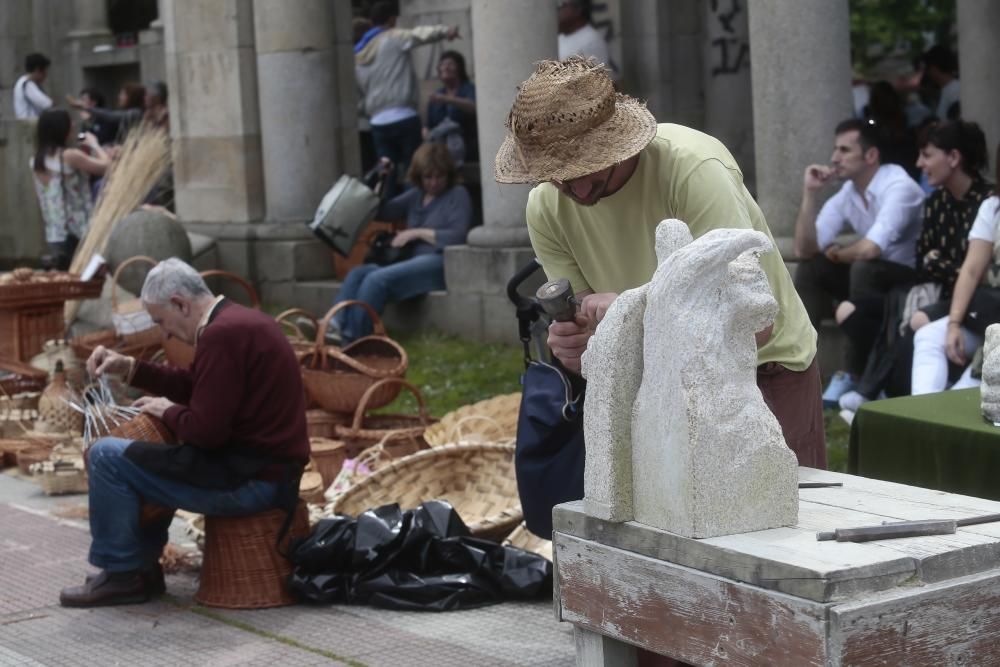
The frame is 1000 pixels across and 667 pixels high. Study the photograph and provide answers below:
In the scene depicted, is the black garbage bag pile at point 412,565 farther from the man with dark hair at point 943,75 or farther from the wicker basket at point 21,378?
the man with dark hair at point 943,75

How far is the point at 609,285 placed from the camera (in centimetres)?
421

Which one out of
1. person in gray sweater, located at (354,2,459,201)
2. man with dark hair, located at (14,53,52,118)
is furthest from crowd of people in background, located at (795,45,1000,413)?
man with dark hair, located at (14,53,52,118)

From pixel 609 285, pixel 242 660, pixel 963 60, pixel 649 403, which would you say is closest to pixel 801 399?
pixel 609 285

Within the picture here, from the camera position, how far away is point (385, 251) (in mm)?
11086

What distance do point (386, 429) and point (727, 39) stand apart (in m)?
6.08

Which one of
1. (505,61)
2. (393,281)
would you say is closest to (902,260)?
(505,61)

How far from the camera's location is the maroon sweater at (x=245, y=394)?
231 inches

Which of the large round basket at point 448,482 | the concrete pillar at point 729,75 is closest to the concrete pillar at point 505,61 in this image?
the concrete pillar at point 729,75

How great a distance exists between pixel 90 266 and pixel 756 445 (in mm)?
7239

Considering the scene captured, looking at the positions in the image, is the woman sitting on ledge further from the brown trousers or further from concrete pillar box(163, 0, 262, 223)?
the brown trousers

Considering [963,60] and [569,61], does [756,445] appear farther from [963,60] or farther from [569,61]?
[963,60]

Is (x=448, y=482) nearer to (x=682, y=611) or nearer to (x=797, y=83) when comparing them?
(x=797, y=83)

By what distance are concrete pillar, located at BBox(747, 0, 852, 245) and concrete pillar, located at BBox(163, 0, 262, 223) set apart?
520 centimetres

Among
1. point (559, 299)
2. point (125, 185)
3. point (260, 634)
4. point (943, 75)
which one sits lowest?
point (260, 634)
